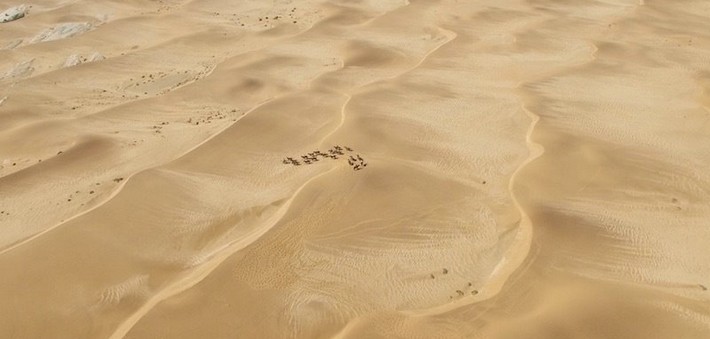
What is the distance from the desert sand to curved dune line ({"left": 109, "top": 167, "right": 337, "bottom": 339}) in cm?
1

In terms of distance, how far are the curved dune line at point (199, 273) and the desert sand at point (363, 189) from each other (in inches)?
0.4

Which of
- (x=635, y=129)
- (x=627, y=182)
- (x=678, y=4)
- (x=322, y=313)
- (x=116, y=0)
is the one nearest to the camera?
(x=322, y=313)

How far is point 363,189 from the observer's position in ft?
11.0

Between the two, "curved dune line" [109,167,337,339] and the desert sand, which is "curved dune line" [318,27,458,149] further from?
"curved dune line" [109,167,337,339]

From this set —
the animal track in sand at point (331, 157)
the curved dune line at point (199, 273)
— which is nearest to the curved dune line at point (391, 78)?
the animal track in sand at point (331, 157)

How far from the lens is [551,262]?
2.77 metres

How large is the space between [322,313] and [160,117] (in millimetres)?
2832

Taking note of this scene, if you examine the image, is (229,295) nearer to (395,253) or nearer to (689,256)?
(395,253)

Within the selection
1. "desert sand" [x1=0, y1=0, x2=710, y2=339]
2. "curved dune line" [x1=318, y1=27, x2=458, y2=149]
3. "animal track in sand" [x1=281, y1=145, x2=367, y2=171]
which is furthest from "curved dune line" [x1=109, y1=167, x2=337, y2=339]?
"curved dune line" [x1=318, y1=27, x2=458, y2=149]

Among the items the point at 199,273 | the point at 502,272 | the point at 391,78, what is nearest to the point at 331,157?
the point at 199,273

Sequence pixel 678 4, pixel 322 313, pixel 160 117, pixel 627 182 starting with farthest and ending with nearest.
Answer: pixel 678 4 → pixel 160 117 → pixel 627 182 → pixel 322 313

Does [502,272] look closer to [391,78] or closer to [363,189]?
[363,189]

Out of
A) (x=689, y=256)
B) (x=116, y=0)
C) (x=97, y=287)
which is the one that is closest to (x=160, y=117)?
(x=97, y=287)

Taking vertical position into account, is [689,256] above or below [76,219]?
below
